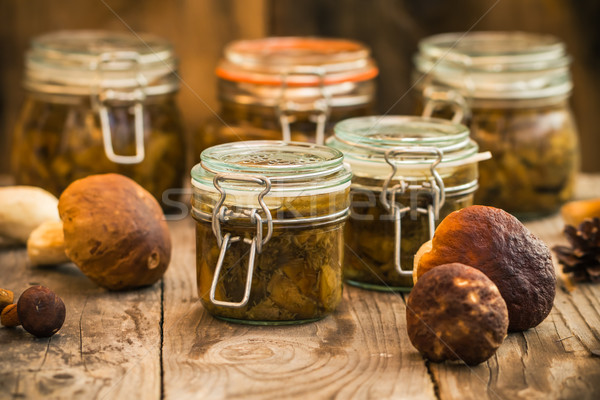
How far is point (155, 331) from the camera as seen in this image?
4.06 feet

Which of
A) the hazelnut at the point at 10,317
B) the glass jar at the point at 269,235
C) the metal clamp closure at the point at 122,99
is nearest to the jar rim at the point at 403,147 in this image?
the glass jar at the point at 269,235

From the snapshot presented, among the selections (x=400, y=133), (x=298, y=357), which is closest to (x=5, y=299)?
(x=298, y=357)

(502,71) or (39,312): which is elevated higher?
(502,71)

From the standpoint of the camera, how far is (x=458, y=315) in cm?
107

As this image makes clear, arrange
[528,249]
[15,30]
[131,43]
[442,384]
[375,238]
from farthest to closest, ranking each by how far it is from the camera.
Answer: [15,30] < [131,43] < [375,238] < [528,249] < [442,384]

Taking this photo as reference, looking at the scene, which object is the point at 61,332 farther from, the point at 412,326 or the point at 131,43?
the point at 131,43

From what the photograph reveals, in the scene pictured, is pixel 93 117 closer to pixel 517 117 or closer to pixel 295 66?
pixel 295 66

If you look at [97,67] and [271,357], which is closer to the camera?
[271,357]

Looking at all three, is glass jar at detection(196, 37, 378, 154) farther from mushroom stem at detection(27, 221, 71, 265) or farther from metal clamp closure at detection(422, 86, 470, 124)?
mushroom stem at detection(27, 221, 71, 265)

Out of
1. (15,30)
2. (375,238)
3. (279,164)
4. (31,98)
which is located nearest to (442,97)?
(375,238)

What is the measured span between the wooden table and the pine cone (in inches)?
3.5

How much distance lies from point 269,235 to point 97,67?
0.70 m

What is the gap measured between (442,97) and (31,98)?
853 millimetres

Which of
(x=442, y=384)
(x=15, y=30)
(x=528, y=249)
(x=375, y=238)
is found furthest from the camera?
(x=15, y=30)
